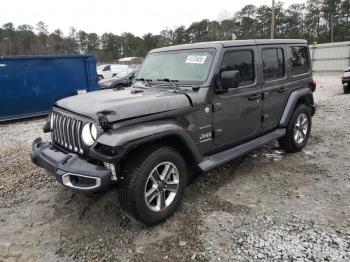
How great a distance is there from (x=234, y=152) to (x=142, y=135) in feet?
A: 5.50

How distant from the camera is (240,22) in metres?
58.8

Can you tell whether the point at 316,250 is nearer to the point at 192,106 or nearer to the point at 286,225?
the point at 286,225

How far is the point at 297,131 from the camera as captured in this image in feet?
18.3

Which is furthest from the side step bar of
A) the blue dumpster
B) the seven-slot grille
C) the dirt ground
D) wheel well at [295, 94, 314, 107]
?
the blue dumpster

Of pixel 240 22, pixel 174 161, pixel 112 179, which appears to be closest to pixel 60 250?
pixel 112 179

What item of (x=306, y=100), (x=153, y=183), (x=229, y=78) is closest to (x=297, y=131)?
(x=306, y=100)

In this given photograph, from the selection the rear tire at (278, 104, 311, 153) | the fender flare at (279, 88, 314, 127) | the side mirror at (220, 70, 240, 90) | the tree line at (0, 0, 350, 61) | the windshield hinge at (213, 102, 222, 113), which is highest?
the tree line at (0, 0, 350, 61)

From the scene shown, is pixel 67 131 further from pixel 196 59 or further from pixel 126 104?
pixel 196 59

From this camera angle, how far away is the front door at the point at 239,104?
394cm

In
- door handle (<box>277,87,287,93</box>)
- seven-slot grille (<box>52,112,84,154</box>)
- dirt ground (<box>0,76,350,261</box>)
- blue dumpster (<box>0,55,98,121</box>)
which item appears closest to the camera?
dirt ground (<box>0,76,350,261</box>)

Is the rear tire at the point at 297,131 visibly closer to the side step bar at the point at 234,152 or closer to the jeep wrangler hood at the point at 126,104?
the side step bar at the point at 234,152

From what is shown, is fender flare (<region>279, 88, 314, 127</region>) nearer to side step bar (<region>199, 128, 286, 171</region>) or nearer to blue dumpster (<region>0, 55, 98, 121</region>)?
side step bar (<region>199, 128, 286, 171</region>)

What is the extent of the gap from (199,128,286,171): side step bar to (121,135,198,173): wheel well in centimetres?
14

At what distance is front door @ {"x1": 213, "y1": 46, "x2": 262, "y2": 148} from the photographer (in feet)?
12.9
